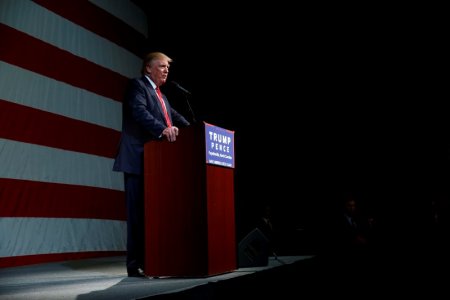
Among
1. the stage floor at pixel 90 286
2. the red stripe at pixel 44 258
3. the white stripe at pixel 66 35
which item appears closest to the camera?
the stage floor at pixel 90 286

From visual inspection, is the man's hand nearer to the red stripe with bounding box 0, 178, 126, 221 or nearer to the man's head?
the man's head

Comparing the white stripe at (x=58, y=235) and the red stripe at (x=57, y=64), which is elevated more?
the red stripe at (x=57, y=64)

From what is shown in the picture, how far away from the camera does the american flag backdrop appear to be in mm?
3477

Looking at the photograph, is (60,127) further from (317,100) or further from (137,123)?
(317,100)

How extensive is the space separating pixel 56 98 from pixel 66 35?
575mm

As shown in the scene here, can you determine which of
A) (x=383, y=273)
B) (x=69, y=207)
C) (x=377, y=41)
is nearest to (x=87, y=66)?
(x=69, y=207)

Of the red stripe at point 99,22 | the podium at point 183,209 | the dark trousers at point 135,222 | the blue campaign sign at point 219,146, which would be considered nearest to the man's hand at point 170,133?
the podium at point 183,209

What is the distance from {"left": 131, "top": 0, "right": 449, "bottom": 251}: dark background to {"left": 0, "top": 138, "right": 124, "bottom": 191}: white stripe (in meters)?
1.30

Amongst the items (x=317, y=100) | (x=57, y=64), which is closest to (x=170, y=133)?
(x=57, y=64)

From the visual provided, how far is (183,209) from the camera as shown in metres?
2.16

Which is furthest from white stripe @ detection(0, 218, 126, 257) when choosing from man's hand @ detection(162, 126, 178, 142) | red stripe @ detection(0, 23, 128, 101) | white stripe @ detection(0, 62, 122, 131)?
man's hand @ detection(162, 126, 178, 142)

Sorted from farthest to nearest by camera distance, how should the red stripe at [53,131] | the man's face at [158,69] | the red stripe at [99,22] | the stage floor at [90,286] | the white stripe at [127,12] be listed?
the white stripe at [127,12] → the red stripe at [99,22] → the red stripe at [53,131] → the man's face at [158,69] → the stage floor at [90,286]

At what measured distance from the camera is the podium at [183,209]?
212cm

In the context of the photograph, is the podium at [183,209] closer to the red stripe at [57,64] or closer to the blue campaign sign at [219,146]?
the blue campaign sign at [219,146]
